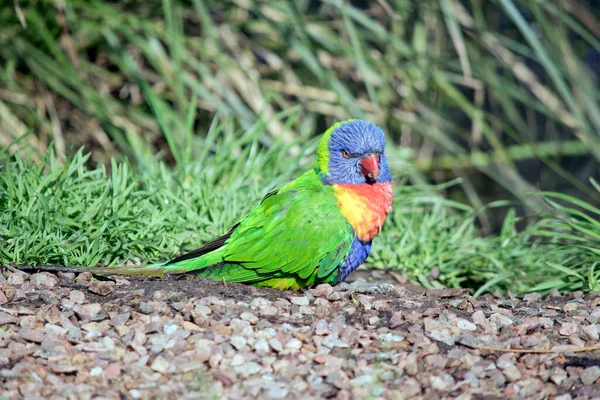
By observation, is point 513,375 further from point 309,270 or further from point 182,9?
point 182,9

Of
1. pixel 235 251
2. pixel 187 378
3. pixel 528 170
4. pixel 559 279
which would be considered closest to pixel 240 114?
pixel 235 251

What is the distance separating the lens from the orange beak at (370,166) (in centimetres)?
328

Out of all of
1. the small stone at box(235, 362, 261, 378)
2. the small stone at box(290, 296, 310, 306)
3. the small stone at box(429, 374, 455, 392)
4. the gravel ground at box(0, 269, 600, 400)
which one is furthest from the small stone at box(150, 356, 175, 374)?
the small stone at box(429, 374, 455, 392)

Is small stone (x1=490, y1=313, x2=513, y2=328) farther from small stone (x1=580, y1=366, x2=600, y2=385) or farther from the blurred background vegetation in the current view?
the blurred background vegetation

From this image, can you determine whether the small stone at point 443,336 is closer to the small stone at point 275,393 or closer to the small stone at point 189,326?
the small stone at point 275,393

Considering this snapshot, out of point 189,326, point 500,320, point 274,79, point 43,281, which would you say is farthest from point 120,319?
point 274,79

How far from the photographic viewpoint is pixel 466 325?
2.77 metres

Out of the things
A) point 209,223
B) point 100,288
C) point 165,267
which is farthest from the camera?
point 209,223

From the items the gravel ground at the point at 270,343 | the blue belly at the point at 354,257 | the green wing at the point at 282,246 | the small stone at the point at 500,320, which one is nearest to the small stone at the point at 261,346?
the gravel ground at the point at 270,343

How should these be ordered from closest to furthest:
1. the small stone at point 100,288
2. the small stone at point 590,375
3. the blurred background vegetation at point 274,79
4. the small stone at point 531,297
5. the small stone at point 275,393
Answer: the small stone at point 275,393
the small stone at point 590,375
the small stone at point 100,288
the small stone at point 531,297
the blurred background vegetation at point 274,79

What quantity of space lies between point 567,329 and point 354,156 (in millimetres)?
1117

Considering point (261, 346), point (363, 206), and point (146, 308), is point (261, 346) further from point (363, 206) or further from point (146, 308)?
point (363, 206)

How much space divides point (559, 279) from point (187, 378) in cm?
194

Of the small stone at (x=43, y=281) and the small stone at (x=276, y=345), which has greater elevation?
the small stone at (x=43, y=281)
